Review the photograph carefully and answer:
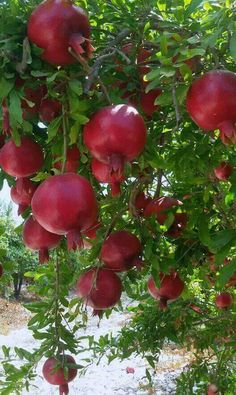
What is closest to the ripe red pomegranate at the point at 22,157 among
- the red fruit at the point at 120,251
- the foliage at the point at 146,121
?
the foliage at the point at 146,121

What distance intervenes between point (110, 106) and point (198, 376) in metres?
2.54

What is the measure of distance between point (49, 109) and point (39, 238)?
245 millimetres

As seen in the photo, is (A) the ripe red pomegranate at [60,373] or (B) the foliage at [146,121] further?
(A) the ripe red pomegranate at [60,373]

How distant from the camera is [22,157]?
90cm

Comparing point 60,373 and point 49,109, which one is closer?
point 49,109

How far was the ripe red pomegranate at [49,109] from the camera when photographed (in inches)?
34.9

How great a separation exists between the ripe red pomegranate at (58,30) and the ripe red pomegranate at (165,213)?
1.91 ft

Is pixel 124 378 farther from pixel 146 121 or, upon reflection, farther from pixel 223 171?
pixel 146 121

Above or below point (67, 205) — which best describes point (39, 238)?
below

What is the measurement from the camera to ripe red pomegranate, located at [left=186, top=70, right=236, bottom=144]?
709 millimetres

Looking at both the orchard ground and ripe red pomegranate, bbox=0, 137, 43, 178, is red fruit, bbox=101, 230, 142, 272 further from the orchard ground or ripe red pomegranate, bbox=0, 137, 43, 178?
the orchard ground

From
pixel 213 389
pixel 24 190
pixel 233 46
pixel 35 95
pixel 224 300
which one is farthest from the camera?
pixel 213 389

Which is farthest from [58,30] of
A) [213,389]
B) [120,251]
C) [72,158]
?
[213,389]

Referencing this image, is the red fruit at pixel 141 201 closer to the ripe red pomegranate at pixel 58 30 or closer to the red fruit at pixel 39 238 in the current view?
the red fruit at pixel 39 238
